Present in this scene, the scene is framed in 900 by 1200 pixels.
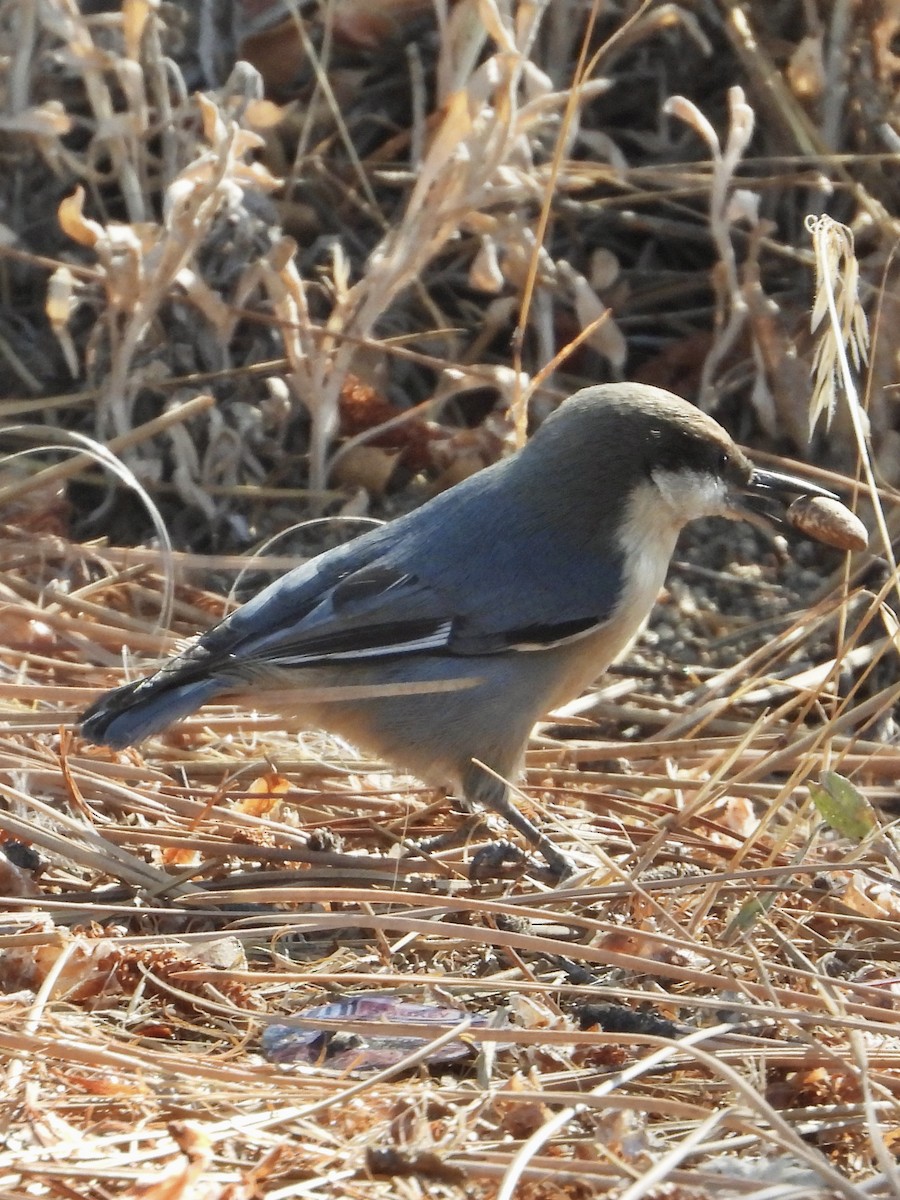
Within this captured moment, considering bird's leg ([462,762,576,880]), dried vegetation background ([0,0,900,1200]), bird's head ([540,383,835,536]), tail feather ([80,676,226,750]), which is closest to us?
dried vegetation background ([0,0,900,1200])

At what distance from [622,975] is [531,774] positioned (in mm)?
873

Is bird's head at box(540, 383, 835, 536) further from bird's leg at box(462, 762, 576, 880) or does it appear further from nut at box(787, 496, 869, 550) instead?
bird's leg at box(462, 762, 576, 880)

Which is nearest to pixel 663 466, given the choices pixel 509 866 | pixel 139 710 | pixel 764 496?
pixel 764 496

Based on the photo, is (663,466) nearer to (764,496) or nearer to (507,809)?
(764,496)

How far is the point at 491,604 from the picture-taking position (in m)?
3.12

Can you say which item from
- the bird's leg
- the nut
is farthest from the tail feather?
the nut

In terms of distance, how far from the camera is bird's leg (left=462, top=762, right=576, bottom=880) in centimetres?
290

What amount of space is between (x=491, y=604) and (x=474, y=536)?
0.16 m

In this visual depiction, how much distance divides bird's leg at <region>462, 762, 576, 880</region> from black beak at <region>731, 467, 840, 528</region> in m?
0.77

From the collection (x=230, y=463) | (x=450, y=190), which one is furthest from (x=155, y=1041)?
(x=450, y=190)

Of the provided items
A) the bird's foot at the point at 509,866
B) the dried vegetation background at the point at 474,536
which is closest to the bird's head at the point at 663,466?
the dried vegetation background at the point at 474,536

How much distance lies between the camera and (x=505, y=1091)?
75.7 inches

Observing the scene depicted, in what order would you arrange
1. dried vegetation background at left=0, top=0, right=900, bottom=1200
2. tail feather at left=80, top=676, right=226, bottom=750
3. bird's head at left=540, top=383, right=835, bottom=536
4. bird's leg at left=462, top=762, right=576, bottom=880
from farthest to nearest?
bird's head at left=540, top=383, right=835, bottom=536 → bird's leg at left=462, top=762, right=576, bottom=880 → tail feather at left=80, top=676, right=226, bottom=750 → dried vegetation background at left=0, top=0, right=900, bottom=1200

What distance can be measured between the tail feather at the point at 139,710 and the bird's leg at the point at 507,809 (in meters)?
0.54
